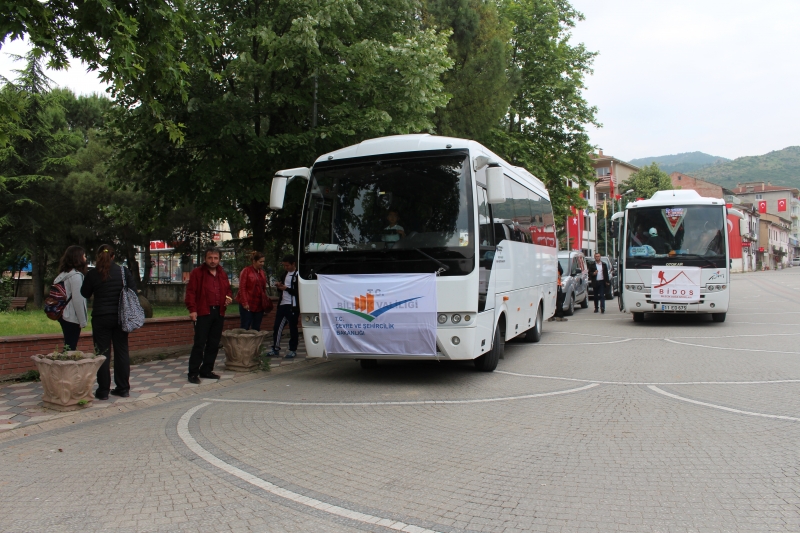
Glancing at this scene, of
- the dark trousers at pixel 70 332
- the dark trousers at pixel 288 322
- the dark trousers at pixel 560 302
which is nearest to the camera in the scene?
the dark trousers at pixel 70 332

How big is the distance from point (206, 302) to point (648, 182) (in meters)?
74.4

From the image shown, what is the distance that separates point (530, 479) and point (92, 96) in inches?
1277

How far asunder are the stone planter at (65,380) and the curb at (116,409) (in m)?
0.19

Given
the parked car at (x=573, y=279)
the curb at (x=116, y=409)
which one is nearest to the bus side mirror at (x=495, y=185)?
the curb at (x=116, y=409)

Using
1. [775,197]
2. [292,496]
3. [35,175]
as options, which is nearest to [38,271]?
[35,175]

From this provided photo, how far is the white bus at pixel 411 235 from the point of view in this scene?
320 inches

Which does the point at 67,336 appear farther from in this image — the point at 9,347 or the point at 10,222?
the point at 10,222

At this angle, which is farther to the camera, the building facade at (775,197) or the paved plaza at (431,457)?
the building facade at (775,197)

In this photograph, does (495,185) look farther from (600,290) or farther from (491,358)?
(600,290)

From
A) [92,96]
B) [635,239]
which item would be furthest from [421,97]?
[92,96]

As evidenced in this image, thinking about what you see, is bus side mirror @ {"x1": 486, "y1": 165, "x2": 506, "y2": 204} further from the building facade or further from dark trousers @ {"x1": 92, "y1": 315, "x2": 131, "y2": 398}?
the building facade

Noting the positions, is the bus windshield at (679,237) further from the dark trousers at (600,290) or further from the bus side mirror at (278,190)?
the bus side mirror at (278,190)

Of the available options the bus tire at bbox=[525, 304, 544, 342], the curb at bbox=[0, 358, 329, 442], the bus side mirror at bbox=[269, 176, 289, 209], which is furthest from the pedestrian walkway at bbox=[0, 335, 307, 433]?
the bus tire at bbox=[525, 304, 544, 342]

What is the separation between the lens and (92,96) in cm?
3102
